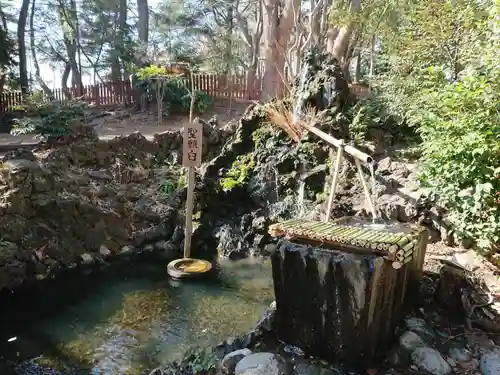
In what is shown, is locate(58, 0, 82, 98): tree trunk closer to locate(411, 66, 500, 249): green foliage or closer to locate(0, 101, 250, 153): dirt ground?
locate(0, 101, 250, 153): dirt ground

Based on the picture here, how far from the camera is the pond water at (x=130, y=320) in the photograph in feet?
15.1

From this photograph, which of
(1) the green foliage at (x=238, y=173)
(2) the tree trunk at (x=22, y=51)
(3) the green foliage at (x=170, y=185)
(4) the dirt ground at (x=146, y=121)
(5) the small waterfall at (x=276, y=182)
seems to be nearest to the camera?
(5) the small waterfall at (x=276, y=182)

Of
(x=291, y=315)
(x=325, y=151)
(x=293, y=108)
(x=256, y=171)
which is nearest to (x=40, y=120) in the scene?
(x=256, y=171)

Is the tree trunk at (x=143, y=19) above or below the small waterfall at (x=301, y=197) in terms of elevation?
above

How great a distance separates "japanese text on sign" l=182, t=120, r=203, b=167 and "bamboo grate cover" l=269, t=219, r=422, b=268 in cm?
258

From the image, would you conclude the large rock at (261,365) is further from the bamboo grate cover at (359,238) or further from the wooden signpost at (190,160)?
the wooden signpost at (190,160)

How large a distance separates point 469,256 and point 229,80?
11.7 m

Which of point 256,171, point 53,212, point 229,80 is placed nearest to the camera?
point 53,212

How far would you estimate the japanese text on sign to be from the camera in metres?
6.33

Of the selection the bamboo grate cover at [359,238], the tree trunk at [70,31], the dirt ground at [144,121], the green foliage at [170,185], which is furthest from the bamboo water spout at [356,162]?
the tree trunk at [70,31]

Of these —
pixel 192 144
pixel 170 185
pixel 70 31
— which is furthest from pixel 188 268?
pixel 70 31

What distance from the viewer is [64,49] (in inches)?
854

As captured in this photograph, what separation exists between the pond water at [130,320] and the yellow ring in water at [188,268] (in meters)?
0.14

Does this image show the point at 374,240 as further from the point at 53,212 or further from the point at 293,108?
the point at 53,212
